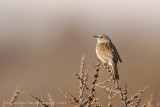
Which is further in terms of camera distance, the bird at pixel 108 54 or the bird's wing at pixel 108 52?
the bird's wing at pixel 108 52

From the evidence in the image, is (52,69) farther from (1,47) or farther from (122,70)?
(1,47)

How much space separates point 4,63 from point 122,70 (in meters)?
10.3

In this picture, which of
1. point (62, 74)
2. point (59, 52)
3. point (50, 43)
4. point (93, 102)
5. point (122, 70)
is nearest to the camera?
point (93, 102)

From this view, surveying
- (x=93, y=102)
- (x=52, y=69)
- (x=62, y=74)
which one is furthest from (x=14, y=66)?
(x=93, y=102)

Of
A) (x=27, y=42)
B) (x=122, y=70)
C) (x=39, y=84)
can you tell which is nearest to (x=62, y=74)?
(x=39, y=84)

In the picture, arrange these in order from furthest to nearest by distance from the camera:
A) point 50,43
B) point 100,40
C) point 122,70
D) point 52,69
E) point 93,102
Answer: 1. point 50,43
2. point 52,69
3. point 122,70
4. point 100,40
5. point 93,102

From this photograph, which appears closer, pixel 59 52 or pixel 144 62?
pixel 144 62

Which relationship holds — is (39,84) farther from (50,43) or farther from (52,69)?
(50,43)

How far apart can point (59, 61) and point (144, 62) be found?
21.6ft

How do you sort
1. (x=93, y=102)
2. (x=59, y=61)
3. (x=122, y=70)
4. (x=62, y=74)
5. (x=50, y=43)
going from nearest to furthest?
1. (x=93, y=102)
2. (x=122, y=70)
3. (x=62, y=74)
4. (x=59, y=61)
5. (x=50, y=43)

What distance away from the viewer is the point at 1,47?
34.2 metres

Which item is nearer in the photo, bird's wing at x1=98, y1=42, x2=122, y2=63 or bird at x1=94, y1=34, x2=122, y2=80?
bird at x1=94, y1=34, x2=122, y2=80

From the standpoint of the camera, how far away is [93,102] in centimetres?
495

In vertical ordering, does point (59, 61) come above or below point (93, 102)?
below
